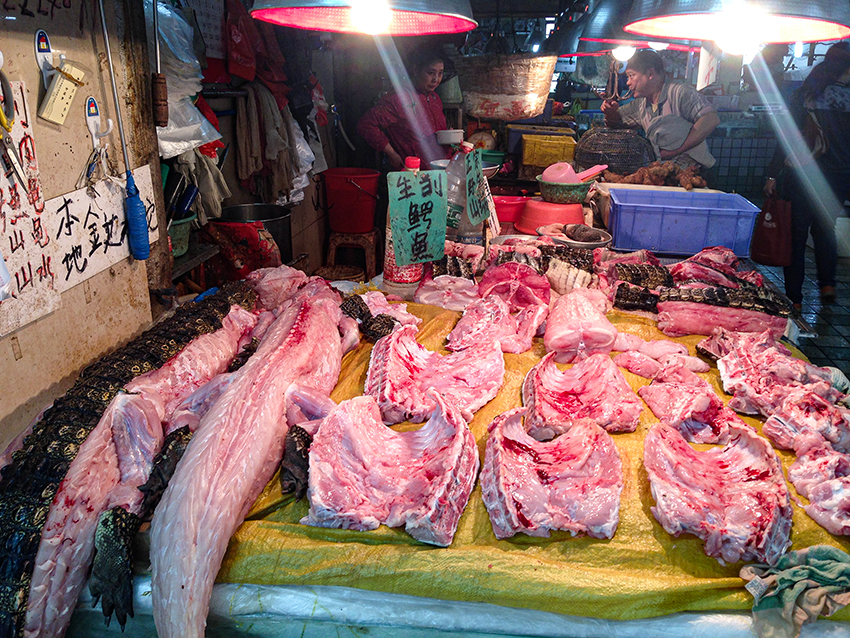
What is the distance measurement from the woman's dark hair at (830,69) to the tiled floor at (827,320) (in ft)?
8.22

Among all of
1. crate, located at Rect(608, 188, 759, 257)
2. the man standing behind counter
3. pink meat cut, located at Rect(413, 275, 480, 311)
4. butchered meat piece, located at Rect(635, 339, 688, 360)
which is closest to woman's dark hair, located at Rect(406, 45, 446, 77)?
the man standing behind counter

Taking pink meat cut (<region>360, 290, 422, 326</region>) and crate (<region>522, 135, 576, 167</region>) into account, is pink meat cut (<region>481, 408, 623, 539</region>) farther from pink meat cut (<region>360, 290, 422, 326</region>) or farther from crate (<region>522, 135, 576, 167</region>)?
crate (<region>522, 135, 576, 167</region>)

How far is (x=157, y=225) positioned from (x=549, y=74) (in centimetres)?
534

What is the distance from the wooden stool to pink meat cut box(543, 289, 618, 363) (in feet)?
15.6

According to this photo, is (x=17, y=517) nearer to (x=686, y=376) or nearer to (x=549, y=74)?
(x=686, y=376)

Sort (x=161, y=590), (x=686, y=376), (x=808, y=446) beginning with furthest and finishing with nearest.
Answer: (x=686, y=376) < (x=808, y=446) < (x=161, y=590)

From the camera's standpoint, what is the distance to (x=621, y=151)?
7207mm

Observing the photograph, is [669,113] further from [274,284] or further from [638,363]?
[274,284]

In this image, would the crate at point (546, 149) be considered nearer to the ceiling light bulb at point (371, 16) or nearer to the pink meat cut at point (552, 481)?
the ceiling light bulb at point (371, 16)

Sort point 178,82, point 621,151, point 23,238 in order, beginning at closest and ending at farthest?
point 23,238 < point 178,82 < point 621,151

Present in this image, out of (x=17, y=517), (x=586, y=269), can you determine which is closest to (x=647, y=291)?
(x=586, y=269)

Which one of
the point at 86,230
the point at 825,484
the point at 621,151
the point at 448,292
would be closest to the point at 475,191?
the point at 448,292

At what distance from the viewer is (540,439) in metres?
2.62

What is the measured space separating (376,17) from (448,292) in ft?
→ 6.58
